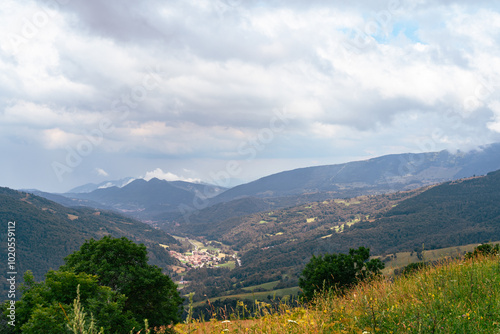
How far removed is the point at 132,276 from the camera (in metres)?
30.4

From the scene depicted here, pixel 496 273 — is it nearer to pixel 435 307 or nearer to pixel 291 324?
pixel 435 307

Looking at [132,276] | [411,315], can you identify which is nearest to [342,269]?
[132,276]

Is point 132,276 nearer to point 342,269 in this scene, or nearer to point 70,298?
point 70,298

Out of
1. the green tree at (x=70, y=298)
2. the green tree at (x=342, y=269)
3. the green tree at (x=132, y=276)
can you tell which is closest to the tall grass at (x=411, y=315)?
the green tree at (x=70, y=298)

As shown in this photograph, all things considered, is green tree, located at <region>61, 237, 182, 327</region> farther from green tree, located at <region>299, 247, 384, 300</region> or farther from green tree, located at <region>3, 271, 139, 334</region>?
green tree, located at <region>299, 247, 384, 300</region>

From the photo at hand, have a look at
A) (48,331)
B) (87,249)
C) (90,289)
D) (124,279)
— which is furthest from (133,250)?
(48,331)

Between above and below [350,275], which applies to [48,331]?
above

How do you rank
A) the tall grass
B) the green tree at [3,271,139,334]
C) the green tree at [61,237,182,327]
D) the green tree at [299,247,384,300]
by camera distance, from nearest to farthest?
the tall grass, the green tree at [3,271,139,334], the green tree at [61,237,182,327], the green tree at [299,247,384,300]

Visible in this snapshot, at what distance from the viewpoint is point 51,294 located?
22391 mm

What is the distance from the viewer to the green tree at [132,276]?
1170 inches

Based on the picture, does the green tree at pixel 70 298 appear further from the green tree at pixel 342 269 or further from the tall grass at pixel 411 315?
the green tree at pixel 342 269

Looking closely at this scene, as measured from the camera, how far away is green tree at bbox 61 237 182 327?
29.7m

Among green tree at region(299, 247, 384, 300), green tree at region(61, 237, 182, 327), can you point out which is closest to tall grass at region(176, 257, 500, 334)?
green tree at region(61, 237, 182, 327)

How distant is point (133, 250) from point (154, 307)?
262 inches
